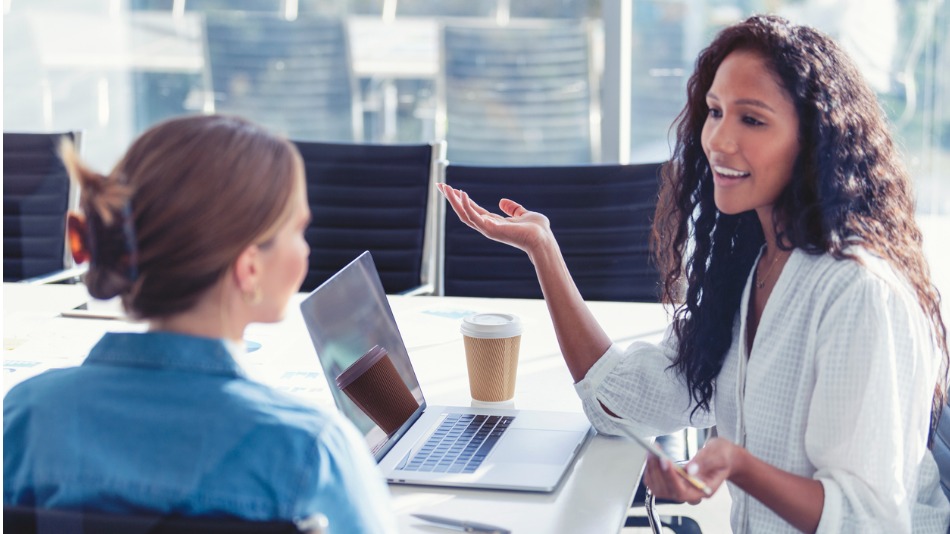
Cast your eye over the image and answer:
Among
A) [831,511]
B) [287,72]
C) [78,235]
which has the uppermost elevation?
[287,72]

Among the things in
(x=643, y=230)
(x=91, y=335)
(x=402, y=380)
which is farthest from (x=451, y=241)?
(x=402, y=380)

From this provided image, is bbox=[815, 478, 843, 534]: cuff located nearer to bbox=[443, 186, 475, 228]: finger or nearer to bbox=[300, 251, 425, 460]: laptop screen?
bbox=[300, 251, 425, 460]: laptop screen

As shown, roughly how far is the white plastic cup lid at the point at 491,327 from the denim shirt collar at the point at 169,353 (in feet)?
2.07

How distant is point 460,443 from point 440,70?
2.69m

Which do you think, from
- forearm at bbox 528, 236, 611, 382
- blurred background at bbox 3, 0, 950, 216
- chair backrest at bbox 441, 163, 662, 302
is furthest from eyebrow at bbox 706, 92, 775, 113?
blurred background at bbox 3, 0, 950, 216

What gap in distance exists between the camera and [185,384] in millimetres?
808

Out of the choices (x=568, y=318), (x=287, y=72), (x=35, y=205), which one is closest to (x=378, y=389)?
(x=568, y=318)

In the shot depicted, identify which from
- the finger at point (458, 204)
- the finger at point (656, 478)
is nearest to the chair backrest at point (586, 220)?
→ the finger at point (458, 204)

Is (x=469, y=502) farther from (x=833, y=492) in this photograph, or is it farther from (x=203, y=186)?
(x=203, y=186)

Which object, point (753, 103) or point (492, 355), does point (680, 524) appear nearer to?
point (492, 355)

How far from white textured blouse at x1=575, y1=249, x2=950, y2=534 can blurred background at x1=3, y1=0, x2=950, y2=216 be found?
2.45 meters

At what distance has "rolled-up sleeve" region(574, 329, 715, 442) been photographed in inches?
55.4

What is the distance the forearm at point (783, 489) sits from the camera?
1.14 meters

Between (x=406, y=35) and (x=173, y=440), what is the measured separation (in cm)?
323
